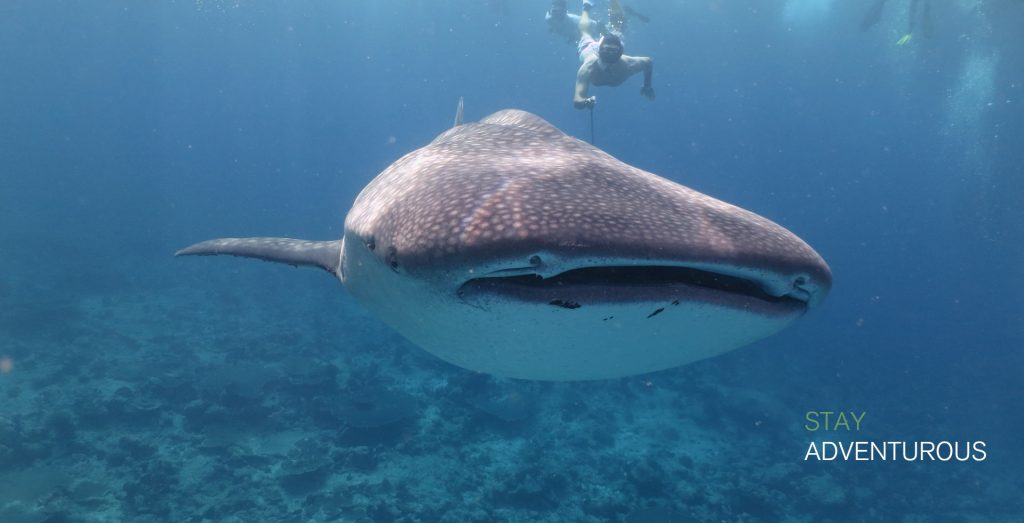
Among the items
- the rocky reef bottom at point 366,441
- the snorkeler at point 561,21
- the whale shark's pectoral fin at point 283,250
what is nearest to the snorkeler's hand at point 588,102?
the whale shark's pectoral fin at point 283,250

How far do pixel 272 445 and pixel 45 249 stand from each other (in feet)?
73.0

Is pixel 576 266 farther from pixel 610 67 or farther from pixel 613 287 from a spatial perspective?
pixel 610 67

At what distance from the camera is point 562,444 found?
12812mm

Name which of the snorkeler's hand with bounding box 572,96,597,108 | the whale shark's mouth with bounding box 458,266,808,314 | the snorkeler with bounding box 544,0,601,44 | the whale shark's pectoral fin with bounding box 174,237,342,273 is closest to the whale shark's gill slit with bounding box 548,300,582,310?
the whale shark's mouth with bounding box 458,266,808,314

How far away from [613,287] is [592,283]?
0.09 m

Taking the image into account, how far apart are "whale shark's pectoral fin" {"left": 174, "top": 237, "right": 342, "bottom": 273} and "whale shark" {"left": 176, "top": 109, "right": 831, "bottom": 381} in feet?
5.24

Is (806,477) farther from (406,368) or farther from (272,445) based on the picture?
(272,445)

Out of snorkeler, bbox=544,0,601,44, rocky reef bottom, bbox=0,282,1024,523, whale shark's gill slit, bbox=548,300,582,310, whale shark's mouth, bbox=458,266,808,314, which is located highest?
snorkeler, bbox=544,0,601,44

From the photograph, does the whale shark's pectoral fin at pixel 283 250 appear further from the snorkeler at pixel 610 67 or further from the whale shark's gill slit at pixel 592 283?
the snorkeler at pixel 610 67

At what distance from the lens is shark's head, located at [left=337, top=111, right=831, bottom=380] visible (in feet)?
6.84

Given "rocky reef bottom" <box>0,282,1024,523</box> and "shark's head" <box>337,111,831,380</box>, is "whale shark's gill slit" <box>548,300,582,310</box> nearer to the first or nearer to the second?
"shark's head" <box>337,111,831,380</box>

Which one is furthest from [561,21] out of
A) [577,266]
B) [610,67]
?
[577,266]

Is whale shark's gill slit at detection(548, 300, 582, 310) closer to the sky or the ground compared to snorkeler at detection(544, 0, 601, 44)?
closer to the ground

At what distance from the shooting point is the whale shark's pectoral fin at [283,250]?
486cm
